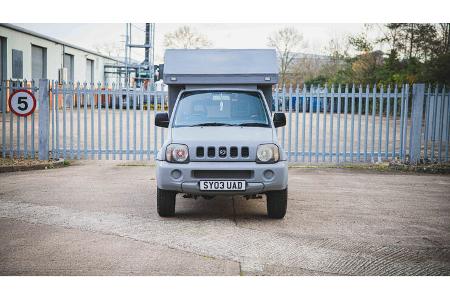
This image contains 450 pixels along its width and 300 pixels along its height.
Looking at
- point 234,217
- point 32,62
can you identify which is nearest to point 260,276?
point 234,217

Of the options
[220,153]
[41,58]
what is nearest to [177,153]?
[220,153]

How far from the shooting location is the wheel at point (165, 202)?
23.2 feet

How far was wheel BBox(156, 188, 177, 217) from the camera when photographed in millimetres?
7059

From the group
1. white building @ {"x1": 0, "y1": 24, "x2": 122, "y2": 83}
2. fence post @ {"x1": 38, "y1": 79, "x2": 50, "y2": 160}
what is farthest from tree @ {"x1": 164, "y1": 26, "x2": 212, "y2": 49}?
fence post @ {"x1": 38, "y1": 79, "x2": 50, "y2": 160}

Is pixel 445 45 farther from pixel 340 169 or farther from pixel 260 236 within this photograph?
pixel 260 236

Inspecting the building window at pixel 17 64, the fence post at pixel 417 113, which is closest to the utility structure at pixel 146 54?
the building window at pixel 17 64

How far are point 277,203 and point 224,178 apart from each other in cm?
87

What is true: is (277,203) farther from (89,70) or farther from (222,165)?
(89,70)

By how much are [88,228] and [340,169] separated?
786 centimetres

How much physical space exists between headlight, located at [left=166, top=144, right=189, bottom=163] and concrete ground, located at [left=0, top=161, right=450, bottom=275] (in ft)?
2.86

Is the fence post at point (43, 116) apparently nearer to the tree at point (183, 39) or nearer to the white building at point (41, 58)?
the white building at point (41, 58)

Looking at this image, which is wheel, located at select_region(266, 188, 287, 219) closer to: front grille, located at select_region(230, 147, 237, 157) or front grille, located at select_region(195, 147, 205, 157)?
front grille, located at select_region(230, 147, 237, 157)

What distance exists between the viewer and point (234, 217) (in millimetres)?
7309

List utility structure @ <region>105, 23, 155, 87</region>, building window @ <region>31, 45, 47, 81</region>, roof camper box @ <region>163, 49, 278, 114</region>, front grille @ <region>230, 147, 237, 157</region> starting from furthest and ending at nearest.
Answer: utility structure @ <region>105, 23, 155, 87</region> < building window @ <region>31, 45, 47, 81</region> < roof camper box @ <region>163, 49, 278, 114</region> < front grille @ <region>230, 147, 237, 157</region>
